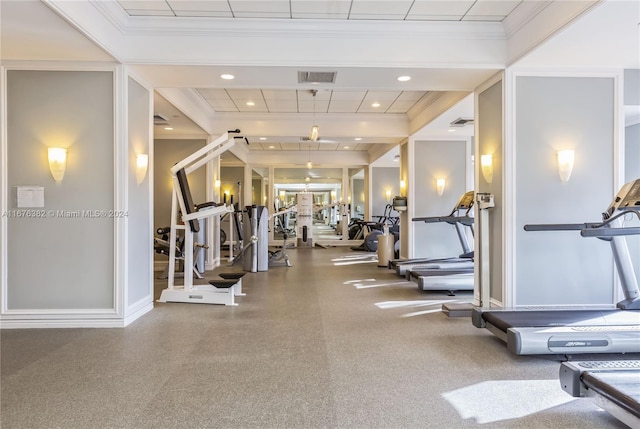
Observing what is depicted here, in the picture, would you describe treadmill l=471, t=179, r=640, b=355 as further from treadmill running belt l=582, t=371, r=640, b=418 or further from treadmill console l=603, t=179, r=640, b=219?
treadmill running belt l=582, t=371, r=640, b=418

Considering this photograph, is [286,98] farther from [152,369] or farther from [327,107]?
[152,369]

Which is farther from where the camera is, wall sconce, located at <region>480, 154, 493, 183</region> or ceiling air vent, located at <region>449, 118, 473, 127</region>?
ceiling air vent, located at <region>449, 118, 473, 127</region>

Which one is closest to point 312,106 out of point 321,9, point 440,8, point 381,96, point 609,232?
point 381,96

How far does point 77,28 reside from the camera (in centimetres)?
321

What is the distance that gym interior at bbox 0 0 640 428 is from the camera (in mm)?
2459

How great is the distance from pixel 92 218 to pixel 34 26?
5.98ft

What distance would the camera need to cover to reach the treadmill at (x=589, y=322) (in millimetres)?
2953

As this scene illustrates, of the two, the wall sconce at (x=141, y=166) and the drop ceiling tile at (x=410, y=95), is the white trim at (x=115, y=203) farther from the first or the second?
the drop ceiling tile at (x=410, y=95)

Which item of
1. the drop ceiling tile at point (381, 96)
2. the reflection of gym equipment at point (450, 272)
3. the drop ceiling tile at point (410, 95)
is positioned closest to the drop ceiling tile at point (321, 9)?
the drop ceiling tile at point (381, 96)

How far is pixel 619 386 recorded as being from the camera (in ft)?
6.86

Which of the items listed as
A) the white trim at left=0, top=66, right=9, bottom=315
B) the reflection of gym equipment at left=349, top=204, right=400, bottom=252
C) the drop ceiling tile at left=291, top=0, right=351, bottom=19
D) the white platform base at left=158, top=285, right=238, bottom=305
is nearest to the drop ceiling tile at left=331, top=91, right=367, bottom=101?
the drop ceiling tile at left=291, top=0, right=351, bottom=19

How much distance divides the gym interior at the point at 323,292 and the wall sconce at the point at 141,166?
0.09 feet

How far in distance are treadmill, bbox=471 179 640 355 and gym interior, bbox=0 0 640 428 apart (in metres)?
0.02

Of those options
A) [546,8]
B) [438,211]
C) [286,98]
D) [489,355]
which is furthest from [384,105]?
[489,355]
